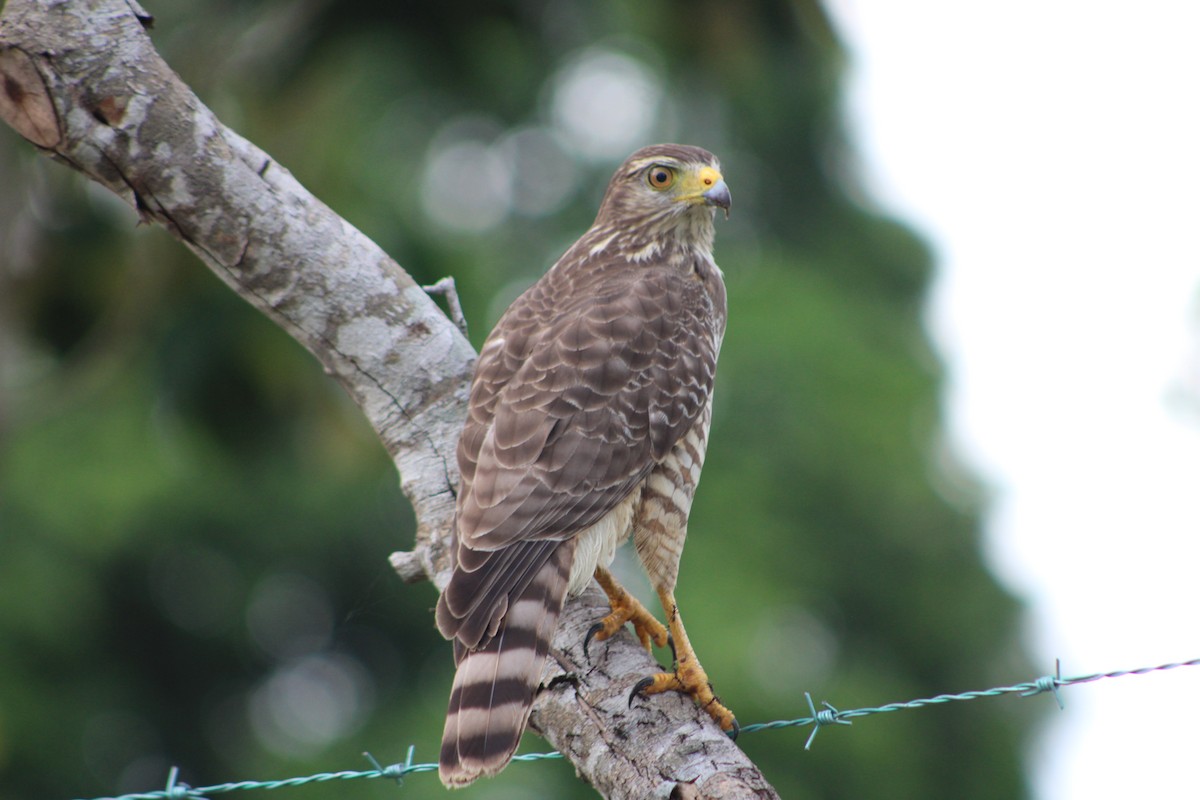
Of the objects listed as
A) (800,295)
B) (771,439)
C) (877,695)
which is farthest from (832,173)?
(877,695)

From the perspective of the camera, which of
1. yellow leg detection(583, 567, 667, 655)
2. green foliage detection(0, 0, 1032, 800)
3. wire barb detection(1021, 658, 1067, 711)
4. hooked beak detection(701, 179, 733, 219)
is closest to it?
wire barb detection(1021, 658, 1067, 711)

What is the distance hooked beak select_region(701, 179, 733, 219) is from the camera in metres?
4.02

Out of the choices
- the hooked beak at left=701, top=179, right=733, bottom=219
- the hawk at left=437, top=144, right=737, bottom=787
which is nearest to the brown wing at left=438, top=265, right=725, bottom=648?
the hawk at left=437, top=144, right=737, bottom=787

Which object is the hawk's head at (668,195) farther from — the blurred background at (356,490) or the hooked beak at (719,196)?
the blurred background at (356,490)

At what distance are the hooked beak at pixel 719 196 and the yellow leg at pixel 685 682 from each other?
4.19 feet

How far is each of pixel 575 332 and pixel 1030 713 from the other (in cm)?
962

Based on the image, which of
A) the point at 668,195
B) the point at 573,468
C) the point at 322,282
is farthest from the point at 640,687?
the point at 668,195

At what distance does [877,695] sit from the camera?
1016cm

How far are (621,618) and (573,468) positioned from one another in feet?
1.27

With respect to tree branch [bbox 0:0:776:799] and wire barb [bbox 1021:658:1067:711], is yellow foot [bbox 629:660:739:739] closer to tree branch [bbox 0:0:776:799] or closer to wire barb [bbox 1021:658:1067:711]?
tree branch [bbox 0:0:776:799]

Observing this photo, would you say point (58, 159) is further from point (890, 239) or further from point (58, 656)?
point (890, 239)

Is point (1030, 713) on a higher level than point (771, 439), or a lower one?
lower

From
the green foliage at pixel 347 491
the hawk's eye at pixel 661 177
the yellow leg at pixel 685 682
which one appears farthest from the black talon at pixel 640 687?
the green foliage at pixel 347 491

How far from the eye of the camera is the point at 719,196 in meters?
4.02
